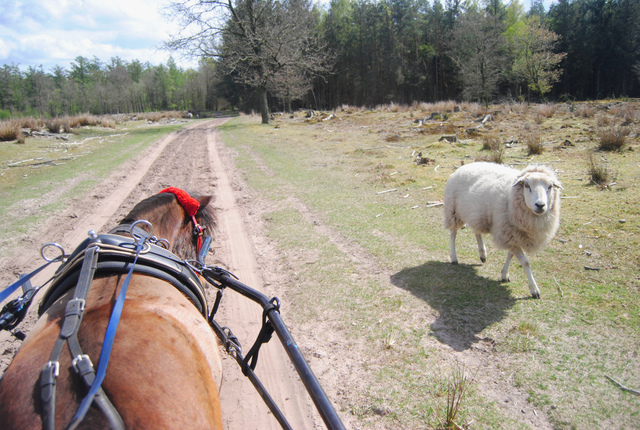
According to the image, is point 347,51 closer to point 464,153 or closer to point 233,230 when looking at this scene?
point 464,153

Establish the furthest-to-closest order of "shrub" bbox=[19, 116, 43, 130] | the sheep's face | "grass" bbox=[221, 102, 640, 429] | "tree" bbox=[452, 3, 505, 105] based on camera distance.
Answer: "tree" bbox=[452, 3, 505, 105]
"shrub" bbox=[19, 116, 43, 130]
the sheep's face
"grass" bbox=[221, 102, 640, 429]

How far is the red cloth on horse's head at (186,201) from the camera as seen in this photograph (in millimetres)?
3111

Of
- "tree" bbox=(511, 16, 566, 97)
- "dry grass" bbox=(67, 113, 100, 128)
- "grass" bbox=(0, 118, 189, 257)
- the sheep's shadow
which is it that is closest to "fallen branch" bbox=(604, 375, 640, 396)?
the sheep's shadow

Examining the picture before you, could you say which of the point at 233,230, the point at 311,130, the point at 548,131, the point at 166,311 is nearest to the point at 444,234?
the point at 233,230

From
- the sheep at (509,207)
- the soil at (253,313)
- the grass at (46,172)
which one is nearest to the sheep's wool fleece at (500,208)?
the sheep at (509,207)

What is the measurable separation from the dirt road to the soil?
0.03ft

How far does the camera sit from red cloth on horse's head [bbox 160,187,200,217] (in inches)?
122

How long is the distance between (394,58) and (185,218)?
52.9 metres

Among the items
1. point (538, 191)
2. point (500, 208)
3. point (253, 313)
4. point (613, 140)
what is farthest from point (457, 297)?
point (613, 140)

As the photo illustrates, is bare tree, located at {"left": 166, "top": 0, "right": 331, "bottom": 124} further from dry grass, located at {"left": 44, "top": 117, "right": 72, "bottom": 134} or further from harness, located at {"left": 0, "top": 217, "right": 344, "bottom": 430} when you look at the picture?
harness, located at {"left": 0, "top": 217, "right": 344, "bottom": 430}

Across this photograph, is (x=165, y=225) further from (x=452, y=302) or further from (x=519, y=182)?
(x=519, y=182)

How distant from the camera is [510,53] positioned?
37906 mm

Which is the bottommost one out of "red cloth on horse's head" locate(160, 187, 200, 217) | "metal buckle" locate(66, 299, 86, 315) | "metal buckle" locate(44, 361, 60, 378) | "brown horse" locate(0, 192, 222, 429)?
"brown horse" locate(0, 192, 222, 429)

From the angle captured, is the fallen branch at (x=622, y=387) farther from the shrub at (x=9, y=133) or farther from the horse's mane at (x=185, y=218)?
the shrub at (x=9, y=133)
